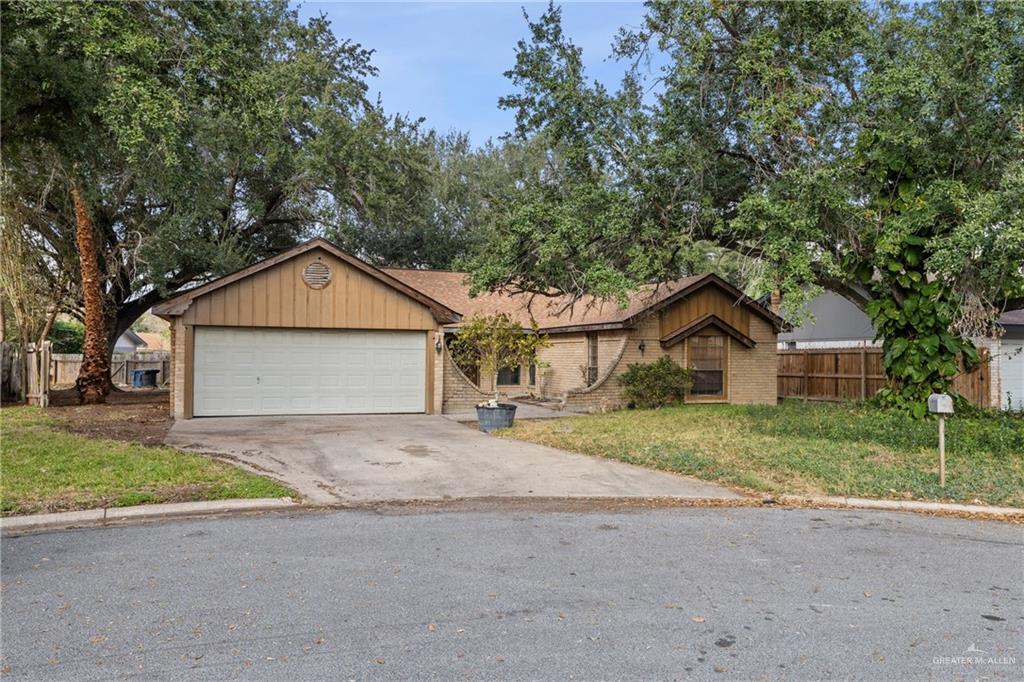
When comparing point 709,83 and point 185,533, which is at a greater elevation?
point 709,83

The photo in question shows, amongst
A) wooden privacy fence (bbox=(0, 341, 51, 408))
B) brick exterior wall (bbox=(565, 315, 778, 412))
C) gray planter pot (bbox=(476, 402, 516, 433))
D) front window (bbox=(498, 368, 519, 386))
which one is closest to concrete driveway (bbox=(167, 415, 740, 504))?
gray planter pot (bbox=(476, 402, 516, 433))

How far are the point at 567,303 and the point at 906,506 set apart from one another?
45.5 ft

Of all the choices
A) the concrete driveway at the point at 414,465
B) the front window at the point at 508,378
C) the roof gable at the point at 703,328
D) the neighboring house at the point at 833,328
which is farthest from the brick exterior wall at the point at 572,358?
the neighboring house at the point at 833,328

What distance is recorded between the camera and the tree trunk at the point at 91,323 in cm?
1806

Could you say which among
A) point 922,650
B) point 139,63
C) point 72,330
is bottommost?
point 922,650

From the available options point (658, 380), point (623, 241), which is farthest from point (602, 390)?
point (623, 241)

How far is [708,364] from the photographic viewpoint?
20922 mm

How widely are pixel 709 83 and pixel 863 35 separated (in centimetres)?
281

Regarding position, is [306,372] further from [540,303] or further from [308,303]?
[540,303]

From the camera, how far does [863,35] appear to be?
11.9m

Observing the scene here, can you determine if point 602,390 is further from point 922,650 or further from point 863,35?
point 922,650

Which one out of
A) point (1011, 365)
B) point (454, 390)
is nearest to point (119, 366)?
point (454, 390)

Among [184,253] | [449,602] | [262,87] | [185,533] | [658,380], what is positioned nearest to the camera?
[449,602]

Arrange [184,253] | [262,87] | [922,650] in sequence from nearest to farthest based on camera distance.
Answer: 1. [922,650]
2. [262,87]
3. [184,253]
